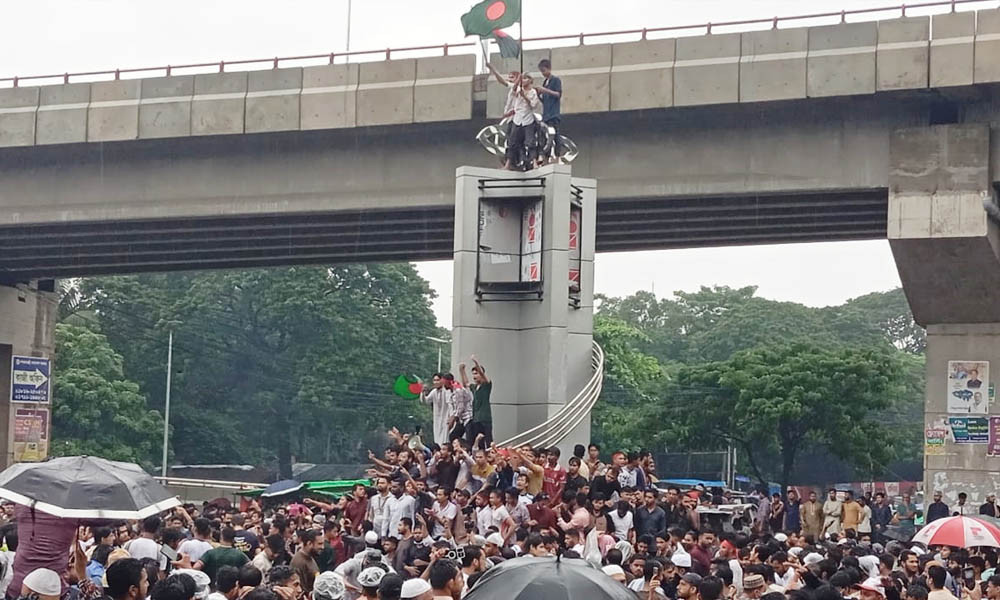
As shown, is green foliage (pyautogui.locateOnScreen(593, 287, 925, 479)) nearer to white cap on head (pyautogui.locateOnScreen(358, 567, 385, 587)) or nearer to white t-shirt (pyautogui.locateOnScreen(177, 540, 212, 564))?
white t-shirt (pyautogui.locateOnScreen(177, 540, 212, 564))

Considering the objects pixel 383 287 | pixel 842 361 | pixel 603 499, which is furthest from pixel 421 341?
pixel 603 499

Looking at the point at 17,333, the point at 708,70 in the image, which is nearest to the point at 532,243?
the point at 708,70

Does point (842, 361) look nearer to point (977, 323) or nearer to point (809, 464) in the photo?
point (977, 323)

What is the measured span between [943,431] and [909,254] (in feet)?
13.2

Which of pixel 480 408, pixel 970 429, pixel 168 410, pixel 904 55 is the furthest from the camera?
pixel 168 410

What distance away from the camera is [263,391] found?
6312cm

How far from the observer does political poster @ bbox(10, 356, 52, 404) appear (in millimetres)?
40312

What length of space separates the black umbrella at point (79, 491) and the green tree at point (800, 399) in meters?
34.6

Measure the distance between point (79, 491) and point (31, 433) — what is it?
32.6 metres

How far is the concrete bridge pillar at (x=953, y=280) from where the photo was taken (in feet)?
85.1

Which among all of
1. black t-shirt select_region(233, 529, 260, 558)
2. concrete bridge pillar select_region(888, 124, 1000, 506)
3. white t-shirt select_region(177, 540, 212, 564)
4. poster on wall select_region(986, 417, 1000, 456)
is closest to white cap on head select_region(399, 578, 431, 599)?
white t-shirt select_region(177, 540, 212, 564)

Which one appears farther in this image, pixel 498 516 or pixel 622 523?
pixel 622 523

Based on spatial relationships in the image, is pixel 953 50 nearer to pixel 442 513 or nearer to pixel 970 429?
pixel 970 429

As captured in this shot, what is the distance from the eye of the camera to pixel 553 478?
1733 cm
